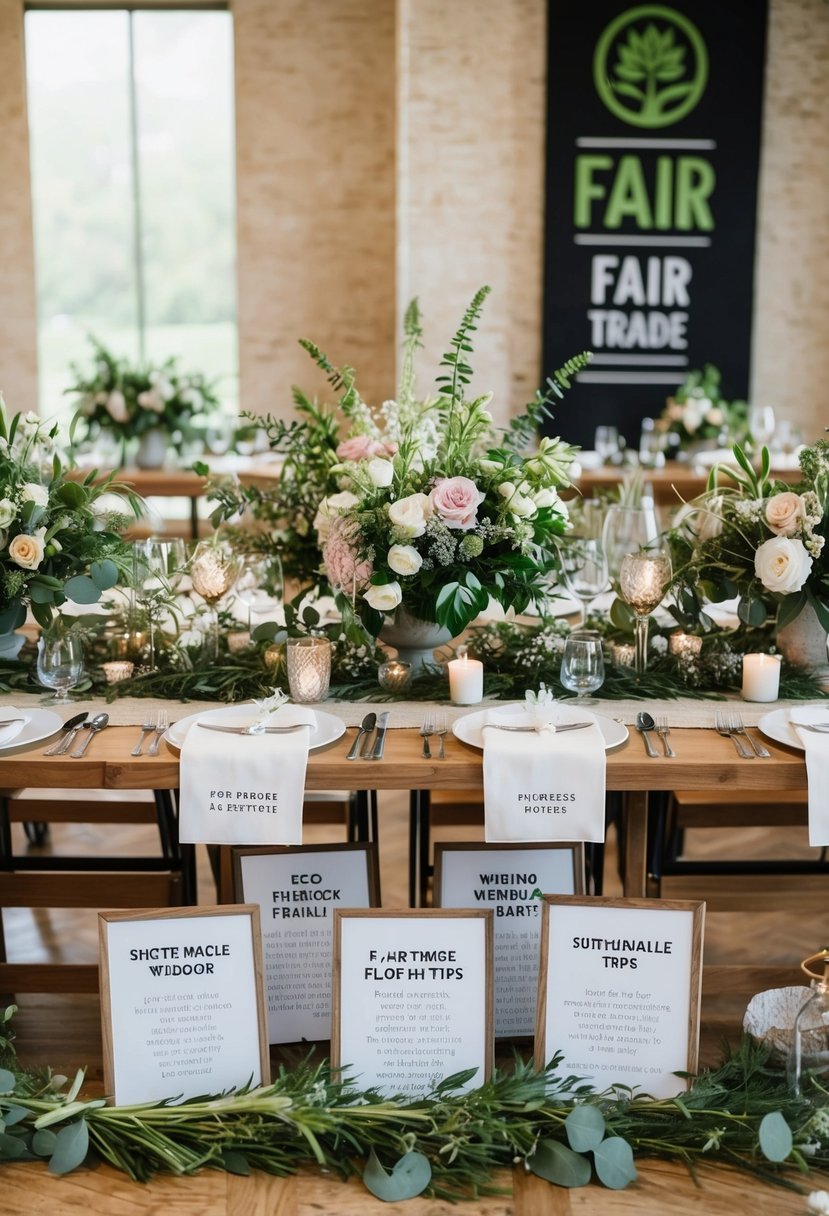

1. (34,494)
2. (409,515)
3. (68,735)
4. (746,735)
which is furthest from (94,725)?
(746,735)

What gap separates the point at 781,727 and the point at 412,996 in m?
0.78

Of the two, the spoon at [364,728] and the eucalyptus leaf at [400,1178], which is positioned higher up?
the spoon at [364,728]

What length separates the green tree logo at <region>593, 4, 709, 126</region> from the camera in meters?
6.52

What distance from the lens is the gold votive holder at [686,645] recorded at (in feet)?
8.10

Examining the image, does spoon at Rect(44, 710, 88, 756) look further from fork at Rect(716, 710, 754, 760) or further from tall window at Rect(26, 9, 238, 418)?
tall window at Rect(26, 9, 238, 418)

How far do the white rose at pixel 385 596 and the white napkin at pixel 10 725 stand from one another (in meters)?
0.64

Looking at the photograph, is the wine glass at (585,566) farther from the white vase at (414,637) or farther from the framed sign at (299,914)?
the framed sign at (299,914)

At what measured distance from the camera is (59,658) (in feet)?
7.53

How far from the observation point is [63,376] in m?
8.01

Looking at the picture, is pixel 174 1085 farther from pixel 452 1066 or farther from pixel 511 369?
pixel 511 369

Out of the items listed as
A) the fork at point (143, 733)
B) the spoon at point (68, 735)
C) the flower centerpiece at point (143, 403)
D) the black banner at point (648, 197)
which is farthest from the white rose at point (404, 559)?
the black banner at point (648, 197)

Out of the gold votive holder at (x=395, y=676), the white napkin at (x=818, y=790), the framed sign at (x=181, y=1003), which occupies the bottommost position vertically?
the framed sign at (x=181, y=1003)

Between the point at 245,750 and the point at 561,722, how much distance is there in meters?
0.54

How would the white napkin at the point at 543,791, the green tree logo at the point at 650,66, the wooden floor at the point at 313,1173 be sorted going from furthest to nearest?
the green tree logo at the point at 650,66
the white napkin at the point at 543,791
the wooden floor at the point at 313,1173
